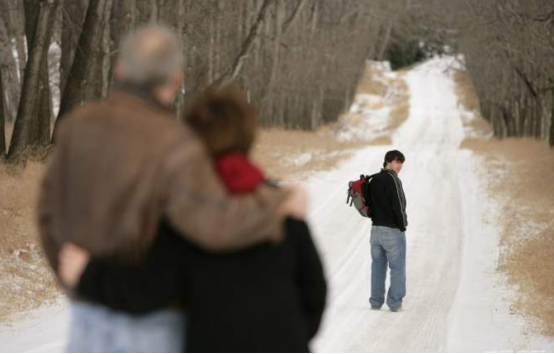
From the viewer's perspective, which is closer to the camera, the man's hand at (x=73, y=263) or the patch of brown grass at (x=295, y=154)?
the man's hand at (x=73, y=263)

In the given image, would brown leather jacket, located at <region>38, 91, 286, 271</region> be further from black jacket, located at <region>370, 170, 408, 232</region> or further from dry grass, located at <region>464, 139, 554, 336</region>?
dry grass, located at <region>464, 139, 554, 336</region>

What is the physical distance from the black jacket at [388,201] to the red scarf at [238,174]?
7.72m

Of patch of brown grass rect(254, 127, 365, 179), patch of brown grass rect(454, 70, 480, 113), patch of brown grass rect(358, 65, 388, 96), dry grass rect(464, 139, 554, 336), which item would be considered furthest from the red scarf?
patch of brown grass rect(358, 65, 388, 96)

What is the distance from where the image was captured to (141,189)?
2.91m

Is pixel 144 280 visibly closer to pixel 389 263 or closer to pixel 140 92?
pixel 140 92

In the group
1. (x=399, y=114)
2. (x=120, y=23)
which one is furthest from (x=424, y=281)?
(x=399, y=114)

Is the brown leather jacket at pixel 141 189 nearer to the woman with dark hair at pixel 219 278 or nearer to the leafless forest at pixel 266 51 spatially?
the woman with dark hair at pixel 219 278

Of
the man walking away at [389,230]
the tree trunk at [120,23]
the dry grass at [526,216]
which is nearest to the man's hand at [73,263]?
the man walking away at [389,230]

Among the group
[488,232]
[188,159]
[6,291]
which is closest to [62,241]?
[188,159]

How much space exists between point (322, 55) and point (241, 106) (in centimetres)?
→ 4544

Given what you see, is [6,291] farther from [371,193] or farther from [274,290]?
[274,290]

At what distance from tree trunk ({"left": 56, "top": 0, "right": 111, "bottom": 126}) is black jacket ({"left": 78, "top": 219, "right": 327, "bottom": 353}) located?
53.2 feet

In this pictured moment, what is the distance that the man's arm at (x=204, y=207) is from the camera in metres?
Result: 2.87

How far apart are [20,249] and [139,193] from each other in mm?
12295
